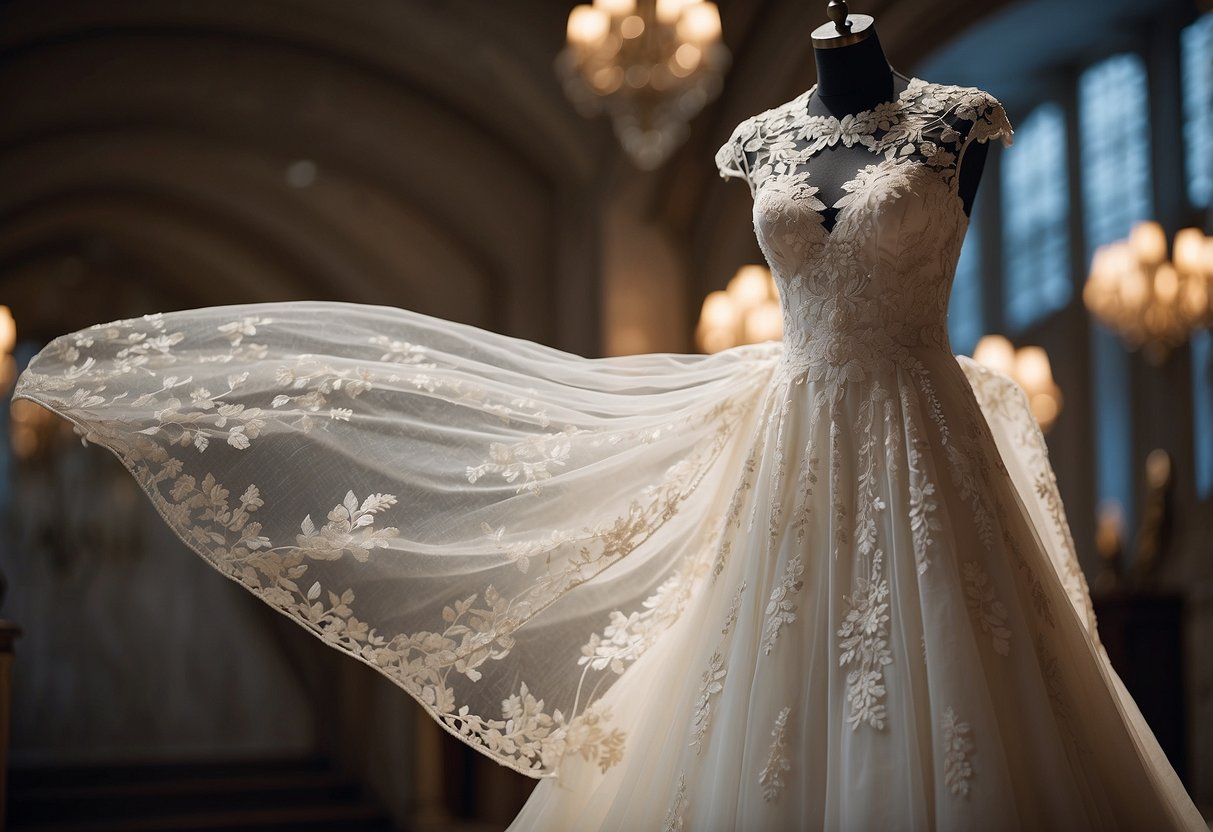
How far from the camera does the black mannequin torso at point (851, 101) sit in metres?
2.60

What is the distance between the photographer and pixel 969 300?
11.6 metres

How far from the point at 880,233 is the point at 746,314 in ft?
13.7

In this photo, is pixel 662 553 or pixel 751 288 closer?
pixel 662 553

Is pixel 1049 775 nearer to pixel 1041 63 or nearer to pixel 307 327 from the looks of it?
pixel 307 327

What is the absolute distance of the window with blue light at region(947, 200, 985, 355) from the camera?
11.5 meters

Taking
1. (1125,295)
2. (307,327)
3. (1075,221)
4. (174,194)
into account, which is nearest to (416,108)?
(174,194)

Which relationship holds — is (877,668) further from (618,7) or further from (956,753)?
(618,7)

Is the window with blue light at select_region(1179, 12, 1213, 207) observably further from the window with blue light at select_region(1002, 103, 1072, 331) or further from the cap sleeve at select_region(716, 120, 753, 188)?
the cap sleeve at select_region(716, 120, 753, 188)

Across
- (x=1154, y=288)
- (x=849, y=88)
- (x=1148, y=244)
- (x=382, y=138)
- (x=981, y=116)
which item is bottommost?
(x=981, y=116)

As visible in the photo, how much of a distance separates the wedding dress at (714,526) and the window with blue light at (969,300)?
8796mm

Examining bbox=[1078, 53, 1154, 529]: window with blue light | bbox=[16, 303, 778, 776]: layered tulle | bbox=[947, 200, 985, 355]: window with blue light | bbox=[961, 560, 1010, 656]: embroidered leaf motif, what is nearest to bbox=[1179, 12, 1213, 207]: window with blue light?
bbox=[1078, 53, 1154, 529]: window with blue light

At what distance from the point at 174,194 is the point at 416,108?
2595 millimetres

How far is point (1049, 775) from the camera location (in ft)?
6.61

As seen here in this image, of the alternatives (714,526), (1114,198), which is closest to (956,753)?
(714,526)
